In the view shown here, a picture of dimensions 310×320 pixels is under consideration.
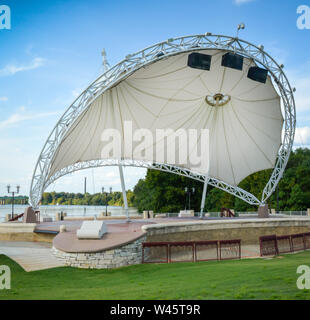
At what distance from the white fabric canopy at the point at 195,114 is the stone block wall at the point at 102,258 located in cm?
1075

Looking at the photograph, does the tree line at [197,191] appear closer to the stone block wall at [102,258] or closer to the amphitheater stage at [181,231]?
the amphitheater stage at [181,231]

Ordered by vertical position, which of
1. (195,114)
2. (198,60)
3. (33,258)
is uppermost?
(198,60)

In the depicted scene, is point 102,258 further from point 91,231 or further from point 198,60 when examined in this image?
point 198,60

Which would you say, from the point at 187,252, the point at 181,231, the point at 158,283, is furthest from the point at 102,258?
the point at 181,231

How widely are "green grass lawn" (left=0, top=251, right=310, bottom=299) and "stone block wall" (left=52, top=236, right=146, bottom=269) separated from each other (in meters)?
0.53

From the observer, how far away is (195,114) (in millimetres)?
30766

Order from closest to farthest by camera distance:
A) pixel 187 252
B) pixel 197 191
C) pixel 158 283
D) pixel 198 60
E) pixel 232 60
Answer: pixel 158 283 → pixel 187 252 → pixel 198 60 → pixel 232 60 → pixel 197 191

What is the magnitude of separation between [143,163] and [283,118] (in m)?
15.3

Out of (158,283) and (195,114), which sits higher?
(195,114)

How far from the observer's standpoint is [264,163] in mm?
35469

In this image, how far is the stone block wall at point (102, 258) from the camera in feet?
44.8

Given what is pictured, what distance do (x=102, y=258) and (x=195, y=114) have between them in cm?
2045
